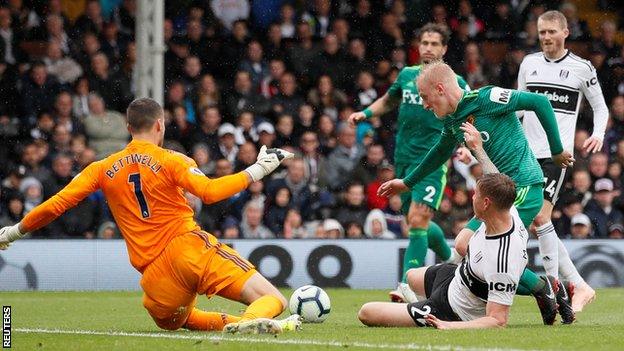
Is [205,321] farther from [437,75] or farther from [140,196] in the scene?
[437,75]

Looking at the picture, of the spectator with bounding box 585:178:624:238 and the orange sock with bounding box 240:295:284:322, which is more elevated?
the orange sock with bounding box 240:295:284:322

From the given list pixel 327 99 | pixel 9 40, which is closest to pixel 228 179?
pixel 327 99

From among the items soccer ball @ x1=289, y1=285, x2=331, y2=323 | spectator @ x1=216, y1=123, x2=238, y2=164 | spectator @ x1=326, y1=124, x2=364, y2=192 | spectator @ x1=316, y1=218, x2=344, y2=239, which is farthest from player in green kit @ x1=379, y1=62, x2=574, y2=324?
spectator @ x1=326, y1=124, x2=364, y2=192

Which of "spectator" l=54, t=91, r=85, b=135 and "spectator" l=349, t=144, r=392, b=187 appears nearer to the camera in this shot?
"spectator" l=54, t=91, r=85, b=135

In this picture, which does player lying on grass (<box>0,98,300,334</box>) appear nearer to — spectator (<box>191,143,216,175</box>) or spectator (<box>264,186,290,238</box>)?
spectator (<box>264,186,290,238</box>)

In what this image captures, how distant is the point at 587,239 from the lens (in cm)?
1592

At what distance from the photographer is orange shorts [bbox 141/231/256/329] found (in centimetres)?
834

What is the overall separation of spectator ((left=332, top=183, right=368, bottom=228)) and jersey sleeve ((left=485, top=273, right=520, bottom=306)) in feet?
28.8

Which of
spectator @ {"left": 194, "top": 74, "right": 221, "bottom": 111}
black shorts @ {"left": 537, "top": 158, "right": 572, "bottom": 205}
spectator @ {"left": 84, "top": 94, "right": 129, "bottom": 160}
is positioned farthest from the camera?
spectator @ {"left": 194, "top": 74, "right": 221, "bottom": 111}

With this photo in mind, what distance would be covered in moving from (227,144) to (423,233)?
606cm

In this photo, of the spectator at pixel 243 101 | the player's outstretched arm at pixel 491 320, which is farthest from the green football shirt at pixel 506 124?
the spectator at pixel 243 101

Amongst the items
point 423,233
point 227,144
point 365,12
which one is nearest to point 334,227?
point 227,144

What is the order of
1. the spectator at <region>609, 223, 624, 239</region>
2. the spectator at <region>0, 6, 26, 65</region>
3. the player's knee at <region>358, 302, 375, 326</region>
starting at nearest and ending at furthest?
the player's knee at <region>358, 302, 375, 326</region> → the spectator at <region>609, 223, 624, 239</region> → the spectator at <region>0, 6, 26, 65</region>

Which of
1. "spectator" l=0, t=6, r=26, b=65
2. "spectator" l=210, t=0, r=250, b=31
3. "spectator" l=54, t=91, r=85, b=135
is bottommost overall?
"spectator" l=54, t=91, r=85, b=135
